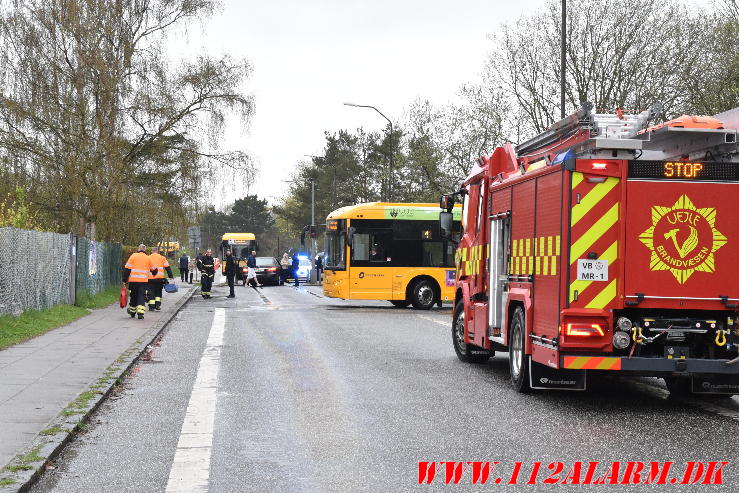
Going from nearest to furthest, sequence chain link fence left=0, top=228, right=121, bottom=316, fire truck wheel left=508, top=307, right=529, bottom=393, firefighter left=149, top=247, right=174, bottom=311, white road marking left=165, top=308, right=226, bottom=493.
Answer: white road marking left=165, top=308, right=226, bottom=493, fire truck wheel left=508, top=307, right=529, bottom=393, chain link fence left=0, top=228, right=121, bottom=316, firefighter left=149, top=247, right=174, bottom=311

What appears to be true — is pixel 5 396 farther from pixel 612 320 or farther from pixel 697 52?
pixel 697 52

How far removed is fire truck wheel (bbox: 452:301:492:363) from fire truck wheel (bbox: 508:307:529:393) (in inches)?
99.1

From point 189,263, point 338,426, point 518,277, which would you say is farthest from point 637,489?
point 189,263

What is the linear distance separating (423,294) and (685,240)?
19.8 m

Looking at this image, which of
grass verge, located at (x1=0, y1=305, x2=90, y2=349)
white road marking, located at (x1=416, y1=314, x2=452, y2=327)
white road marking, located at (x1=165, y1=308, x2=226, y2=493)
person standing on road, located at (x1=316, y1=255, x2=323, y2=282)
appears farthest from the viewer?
person standing on road, located at (x1=316, y1=255, x2=323, y2=282)

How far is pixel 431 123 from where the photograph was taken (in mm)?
53688

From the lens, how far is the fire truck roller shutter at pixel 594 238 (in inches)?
381

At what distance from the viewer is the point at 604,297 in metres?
9.68

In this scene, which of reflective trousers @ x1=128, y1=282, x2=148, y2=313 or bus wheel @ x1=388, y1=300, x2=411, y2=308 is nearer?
reflective trousers @ x1=128, y1=282, x2=148, y2=313

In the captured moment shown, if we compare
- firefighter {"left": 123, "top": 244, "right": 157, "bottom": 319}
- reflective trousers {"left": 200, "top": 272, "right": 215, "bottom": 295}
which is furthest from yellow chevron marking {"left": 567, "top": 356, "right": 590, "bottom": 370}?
reflective trousers {"left": 200, "top": 272, "right": 215, "bottom": 295}

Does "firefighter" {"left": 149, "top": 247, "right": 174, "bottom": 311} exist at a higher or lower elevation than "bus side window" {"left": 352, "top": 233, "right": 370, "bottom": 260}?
lower

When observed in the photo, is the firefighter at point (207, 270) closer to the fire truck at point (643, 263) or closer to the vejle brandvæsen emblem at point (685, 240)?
the fire truck at point (643, 263)

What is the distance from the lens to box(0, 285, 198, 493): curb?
6.48m

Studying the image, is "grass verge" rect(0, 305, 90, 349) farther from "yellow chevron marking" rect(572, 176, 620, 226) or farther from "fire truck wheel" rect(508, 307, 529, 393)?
"yellow chevron marking" rect(572, 176, 620, 226)
